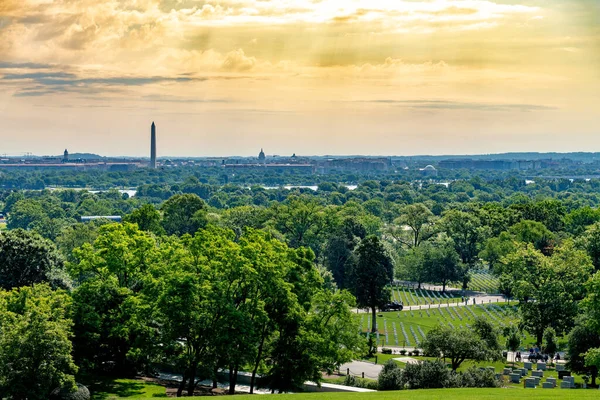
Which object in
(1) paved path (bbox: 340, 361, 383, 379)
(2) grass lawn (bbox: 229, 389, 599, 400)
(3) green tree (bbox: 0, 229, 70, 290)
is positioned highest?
(3) green tree (bbox: 0, 229, 70, 290)

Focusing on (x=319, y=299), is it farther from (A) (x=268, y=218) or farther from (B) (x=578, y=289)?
(A) (x=268, y=218)

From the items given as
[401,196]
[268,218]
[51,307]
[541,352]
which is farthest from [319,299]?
[401,196]

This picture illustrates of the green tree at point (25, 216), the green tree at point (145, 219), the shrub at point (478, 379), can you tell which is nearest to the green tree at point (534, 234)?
the green tree at point (145, 219)

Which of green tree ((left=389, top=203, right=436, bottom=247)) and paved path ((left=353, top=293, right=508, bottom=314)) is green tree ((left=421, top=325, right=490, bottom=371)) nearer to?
paved path ((left=353, top=293, right=508, bottom=314))

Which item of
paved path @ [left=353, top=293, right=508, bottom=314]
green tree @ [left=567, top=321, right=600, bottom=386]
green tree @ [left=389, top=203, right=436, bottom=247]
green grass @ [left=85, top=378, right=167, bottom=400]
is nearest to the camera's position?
green grass @ [left=85, top=378, right=167, bottom=400]

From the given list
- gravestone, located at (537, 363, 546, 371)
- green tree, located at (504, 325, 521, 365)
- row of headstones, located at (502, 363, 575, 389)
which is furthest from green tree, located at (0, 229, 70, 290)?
gravestone, located at (537, 363, 546, 371)

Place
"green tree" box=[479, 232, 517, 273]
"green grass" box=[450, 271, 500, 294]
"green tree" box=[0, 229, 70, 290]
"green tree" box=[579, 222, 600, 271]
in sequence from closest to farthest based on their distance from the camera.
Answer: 1. "green tree" box=[0, 229, 70, 290]
2. "green tree" box=[579, 222, 600, 271]
3. "green tree" box=[479, 232, 517, 273]
4. "green grass" box=[450, 271, 500, 294]

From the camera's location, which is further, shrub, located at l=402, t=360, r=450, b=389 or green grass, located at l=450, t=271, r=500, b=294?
green grass, located at l=450, t=271, r=500, b=294
